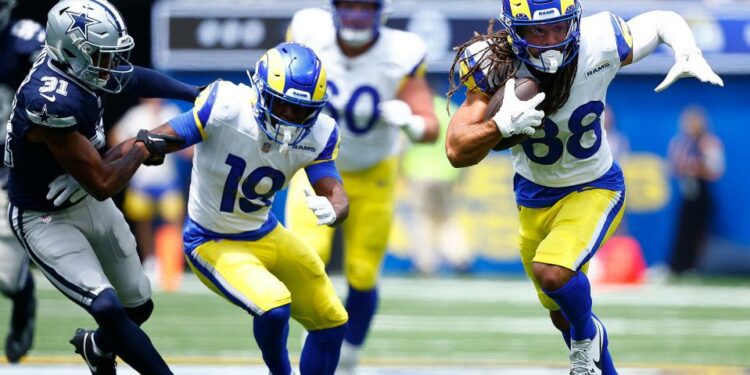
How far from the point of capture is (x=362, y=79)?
21.9 ft

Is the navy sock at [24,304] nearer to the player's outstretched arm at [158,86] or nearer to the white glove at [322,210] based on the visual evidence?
the player's outstretched arm at [158,86]

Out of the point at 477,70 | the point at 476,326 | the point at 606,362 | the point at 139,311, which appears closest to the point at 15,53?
the point at 139,311

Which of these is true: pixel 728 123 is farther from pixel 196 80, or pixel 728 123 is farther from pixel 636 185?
pixel 196 80

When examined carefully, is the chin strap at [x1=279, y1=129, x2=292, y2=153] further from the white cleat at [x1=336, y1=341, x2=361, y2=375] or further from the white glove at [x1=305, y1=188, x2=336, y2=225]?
the white cleat at [x1=336, y1=341, x2=361, y2=375]

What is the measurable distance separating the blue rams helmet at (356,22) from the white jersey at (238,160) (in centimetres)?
125

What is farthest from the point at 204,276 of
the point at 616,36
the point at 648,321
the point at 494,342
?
the point at 648,321

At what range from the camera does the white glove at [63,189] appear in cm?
518

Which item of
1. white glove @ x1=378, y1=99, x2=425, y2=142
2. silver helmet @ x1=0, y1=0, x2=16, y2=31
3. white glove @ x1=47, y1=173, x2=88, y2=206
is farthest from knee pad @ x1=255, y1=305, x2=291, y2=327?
silver helmet @ x1=0, y1=0, x2=16, y2=31

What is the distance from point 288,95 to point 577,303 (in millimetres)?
1424

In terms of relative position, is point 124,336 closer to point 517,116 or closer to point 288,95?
point 288,95

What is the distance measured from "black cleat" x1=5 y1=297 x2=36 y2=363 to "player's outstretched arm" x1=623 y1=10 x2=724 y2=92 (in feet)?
11.0

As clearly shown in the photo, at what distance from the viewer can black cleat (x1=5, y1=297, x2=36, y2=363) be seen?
21.4 feet

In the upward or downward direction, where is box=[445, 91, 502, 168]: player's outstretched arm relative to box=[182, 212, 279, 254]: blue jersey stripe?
upward

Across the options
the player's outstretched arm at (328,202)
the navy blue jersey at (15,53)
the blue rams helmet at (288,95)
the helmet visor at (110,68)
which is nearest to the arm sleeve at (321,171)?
the player's outstretched arm at (328,202)
